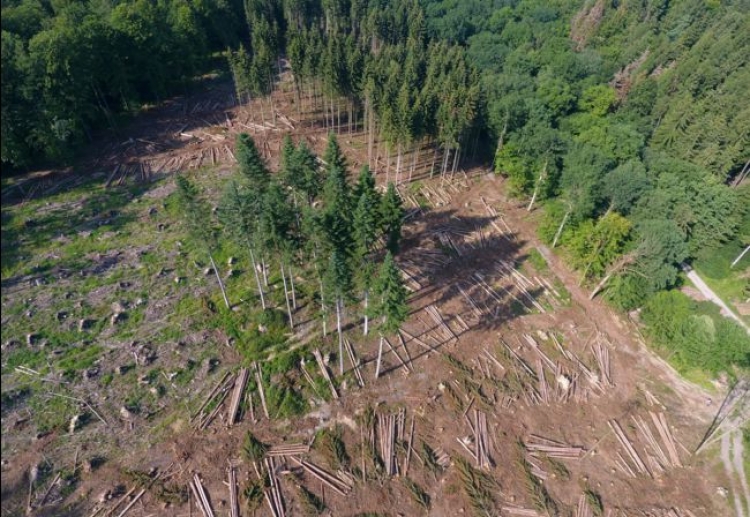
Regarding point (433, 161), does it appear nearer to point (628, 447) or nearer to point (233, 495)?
point (628, 447)

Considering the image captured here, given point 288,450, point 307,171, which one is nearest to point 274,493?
point 288,450

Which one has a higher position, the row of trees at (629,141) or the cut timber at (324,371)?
the row of trees at (629,141)

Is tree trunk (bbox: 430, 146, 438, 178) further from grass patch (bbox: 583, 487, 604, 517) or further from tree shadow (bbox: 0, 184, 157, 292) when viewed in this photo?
grass patch (bbox: 583, 487, 604, 517)

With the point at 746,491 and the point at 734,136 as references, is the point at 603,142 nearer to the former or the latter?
the point at 734,136

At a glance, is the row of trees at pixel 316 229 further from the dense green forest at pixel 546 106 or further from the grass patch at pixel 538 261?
the grass patch at pixel 538 261

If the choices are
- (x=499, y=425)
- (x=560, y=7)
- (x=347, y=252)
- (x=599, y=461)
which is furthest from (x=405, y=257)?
(x=560, y=7)

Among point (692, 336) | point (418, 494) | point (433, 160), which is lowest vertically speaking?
point (418, 494)

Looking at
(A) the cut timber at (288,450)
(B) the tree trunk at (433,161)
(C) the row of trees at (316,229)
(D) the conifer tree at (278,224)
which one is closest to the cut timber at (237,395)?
(A) the cut timber at (288,450)
